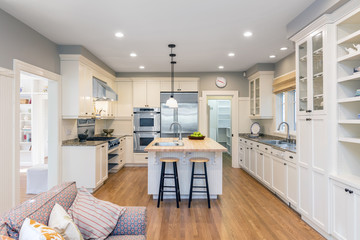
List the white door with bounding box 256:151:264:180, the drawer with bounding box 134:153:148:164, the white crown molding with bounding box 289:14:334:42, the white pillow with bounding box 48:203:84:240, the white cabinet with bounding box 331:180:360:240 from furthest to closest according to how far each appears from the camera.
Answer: the drawer with bounding box 134:153:148:164, the white door with bounding box 256:151:264:180, the white crown molding with bounding box 289:14:334:42, the white cabinet with bounding box 331:180:360:240, the white pillow with bounding box 48:203:84:240

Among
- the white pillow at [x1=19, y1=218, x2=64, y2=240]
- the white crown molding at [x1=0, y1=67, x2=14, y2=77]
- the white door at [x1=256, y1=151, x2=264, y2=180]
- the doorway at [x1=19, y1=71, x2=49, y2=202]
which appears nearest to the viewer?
the white pillow at [x1=19, y1=218, x2=64, y2=240]

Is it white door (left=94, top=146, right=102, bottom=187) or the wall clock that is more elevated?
the wall clock

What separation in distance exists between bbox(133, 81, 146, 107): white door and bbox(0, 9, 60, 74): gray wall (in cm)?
236

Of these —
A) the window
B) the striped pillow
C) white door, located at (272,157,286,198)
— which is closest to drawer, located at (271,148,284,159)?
white door, located at (272,157,286,198)

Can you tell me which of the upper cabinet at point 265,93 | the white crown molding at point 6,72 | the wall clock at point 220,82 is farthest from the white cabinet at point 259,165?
the white crown molding at point 6,72

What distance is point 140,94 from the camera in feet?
19.8

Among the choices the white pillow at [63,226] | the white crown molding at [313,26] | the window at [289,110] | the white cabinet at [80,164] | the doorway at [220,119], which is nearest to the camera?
the white pillow at [63,226]

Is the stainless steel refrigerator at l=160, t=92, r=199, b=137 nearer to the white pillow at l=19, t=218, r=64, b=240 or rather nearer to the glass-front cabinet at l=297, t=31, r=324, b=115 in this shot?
the glass-front cabinet at l=297, t=31, r=324, b=115

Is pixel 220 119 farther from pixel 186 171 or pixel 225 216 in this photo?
pixel 225 216

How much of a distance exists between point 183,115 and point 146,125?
108cm

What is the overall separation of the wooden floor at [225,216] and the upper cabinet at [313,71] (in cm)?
149

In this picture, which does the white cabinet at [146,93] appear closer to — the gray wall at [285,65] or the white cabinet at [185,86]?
the white cabinet at [185,86]

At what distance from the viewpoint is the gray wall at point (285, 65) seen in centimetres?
437

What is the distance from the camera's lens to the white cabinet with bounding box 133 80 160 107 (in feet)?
19.7
